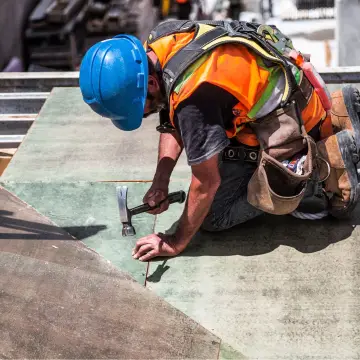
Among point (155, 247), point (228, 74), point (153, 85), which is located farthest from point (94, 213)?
point (228, 74)

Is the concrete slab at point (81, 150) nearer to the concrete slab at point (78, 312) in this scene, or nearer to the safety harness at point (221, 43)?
the concrete slab at point (78, 312)

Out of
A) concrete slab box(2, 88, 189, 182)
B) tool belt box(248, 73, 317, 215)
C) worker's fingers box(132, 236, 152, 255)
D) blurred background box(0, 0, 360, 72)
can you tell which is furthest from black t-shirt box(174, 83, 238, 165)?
blurred background box(0, 0, 360, 72)

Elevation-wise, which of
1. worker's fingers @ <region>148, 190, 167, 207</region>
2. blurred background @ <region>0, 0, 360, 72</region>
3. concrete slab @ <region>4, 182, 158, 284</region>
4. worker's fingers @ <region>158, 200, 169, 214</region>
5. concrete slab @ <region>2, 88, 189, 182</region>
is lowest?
blurred background @ <region>0, 0, 360, 72</region>

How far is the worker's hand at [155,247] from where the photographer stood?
3732mm

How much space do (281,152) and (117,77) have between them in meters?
0.99

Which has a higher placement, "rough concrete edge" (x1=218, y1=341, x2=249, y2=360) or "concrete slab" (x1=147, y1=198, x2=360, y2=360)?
"rough concrete edge" (x1=218, y1=341, x2=249, y2=360)

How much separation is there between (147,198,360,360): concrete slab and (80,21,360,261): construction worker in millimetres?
114

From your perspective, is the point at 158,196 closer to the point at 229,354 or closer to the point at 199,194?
the point at 199,194

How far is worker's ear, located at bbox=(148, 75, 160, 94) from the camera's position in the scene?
11.2 feet

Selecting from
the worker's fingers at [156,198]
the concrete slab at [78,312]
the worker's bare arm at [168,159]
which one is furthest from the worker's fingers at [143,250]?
the worker's bare arm at [168,159]

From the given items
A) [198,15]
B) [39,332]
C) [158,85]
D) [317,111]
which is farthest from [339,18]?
[198,15]

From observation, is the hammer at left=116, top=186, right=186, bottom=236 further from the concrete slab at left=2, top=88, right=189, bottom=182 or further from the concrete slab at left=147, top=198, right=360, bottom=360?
the concrete slab at left=2, top=88, right=189, bottom=182

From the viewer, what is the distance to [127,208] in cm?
384

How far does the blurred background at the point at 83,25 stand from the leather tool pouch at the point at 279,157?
28.2 feet
